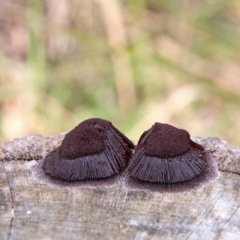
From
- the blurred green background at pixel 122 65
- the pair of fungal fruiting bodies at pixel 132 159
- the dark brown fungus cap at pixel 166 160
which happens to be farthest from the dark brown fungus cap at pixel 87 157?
the blurred green background at pixel 122 65

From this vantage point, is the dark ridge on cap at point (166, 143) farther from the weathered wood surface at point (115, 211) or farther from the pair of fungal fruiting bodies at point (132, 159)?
the weathered wood surface at point (115, 211)

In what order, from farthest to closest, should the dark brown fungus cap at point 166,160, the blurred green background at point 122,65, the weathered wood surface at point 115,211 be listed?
the blurred green background at point 122,65 < the dark brown fungus cap at point 166,160 < the weathered wood surface at point 115,211

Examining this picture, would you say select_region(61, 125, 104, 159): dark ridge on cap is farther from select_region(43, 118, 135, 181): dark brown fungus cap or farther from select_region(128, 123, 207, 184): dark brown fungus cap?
select_region(128, 123, 207, 184): dark brown fungus cap

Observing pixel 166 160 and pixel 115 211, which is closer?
pixel 115 211

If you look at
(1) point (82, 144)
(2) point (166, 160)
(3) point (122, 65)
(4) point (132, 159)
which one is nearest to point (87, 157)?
Result: (1) point (82, 144)

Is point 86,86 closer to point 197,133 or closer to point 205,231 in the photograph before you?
point 197,133

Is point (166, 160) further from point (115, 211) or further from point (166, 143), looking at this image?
point (115, 211)
